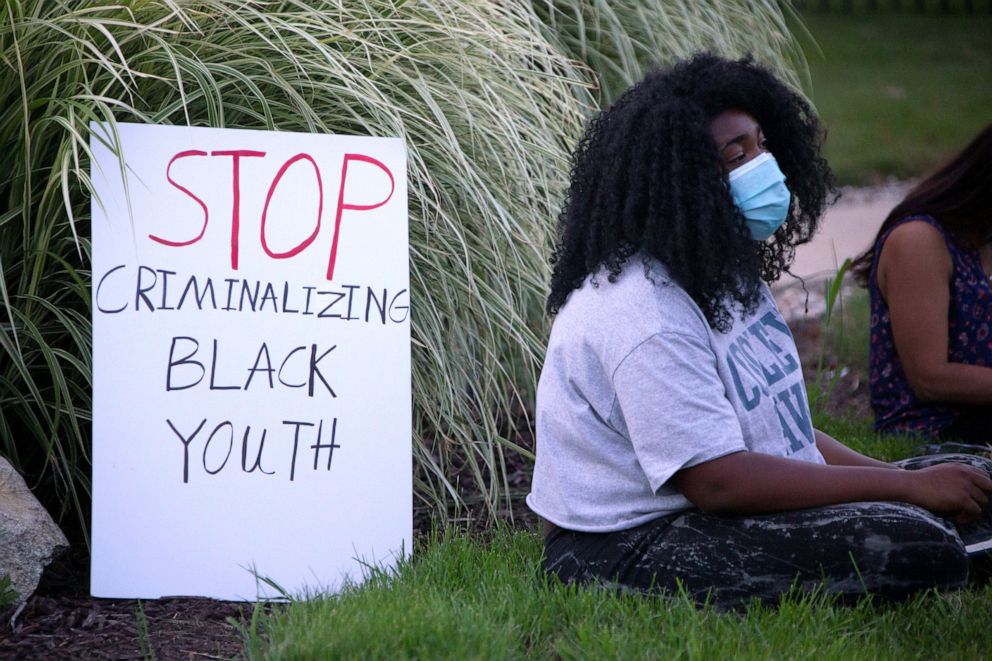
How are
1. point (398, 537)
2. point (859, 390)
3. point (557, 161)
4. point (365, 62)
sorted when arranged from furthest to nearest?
1. point (859, 390)
2. point (557, 161)
3. point (365, 62)
4. point (398, 537)

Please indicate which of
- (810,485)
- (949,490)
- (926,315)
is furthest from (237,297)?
(926,315)

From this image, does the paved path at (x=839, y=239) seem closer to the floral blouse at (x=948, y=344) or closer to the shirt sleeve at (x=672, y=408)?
the floral blouse at (x=948, y=344)

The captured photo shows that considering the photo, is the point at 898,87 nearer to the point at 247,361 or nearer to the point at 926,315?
the point at 926,315

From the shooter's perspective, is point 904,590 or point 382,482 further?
point 382,482

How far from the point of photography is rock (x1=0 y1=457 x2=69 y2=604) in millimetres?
2330

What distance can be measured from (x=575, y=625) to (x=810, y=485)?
51 cm

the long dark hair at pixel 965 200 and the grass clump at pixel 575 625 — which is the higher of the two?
the long dark hair at pixel 965 200

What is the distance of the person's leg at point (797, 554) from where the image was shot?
2250mm

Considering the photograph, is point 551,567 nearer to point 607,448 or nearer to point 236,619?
point 607,448

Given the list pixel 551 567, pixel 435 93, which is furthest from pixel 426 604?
pixel 435 93

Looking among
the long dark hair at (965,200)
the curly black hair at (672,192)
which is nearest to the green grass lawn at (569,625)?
the curly black hair at (672,192)

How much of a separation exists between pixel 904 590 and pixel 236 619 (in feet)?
4.32

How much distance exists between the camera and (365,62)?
2.98 meters

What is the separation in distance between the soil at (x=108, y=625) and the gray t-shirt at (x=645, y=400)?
0.68 metres
